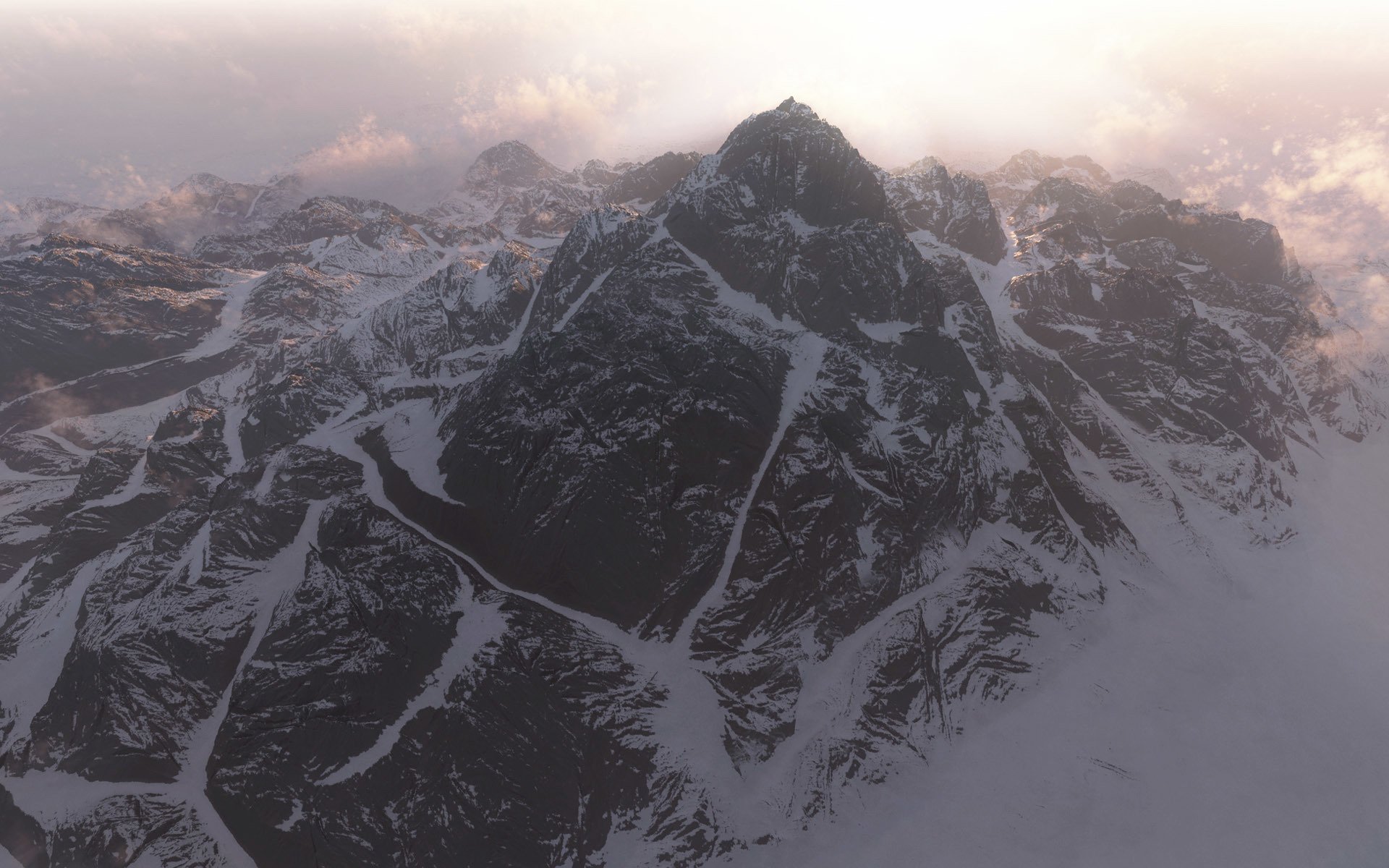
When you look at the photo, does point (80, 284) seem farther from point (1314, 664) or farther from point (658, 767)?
point (1314, 664)

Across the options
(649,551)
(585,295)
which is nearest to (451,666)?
(649,551)

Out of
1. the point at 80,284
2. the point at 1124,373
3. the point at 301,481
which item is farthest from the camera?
the point at 80,284

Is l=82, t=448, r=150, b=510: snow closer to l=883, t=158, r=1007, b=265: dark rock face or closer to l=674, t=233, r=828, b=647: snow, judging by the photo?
l=674, t=233, r=828, b=647: snow

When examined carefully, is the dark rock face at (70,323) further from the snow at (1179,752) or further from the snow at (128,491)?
the snow at (1179,752)

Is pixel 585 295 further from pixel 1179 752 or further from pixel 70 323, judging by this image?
pixel 70 323

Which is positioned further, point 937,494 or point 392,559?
point 937,494

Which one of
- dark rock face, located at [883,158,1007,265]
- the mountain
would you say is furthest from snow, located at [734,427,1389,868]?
dark rock face, located at [883,158,1007,265]

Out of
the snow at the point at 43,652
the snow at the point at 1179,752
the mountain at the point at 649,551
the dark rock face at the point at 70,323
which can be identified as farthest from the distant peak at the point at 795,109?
the dark rock face at the point at 70,323

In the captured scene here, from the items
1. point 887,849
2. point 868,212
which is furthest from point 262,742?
point 868,212
